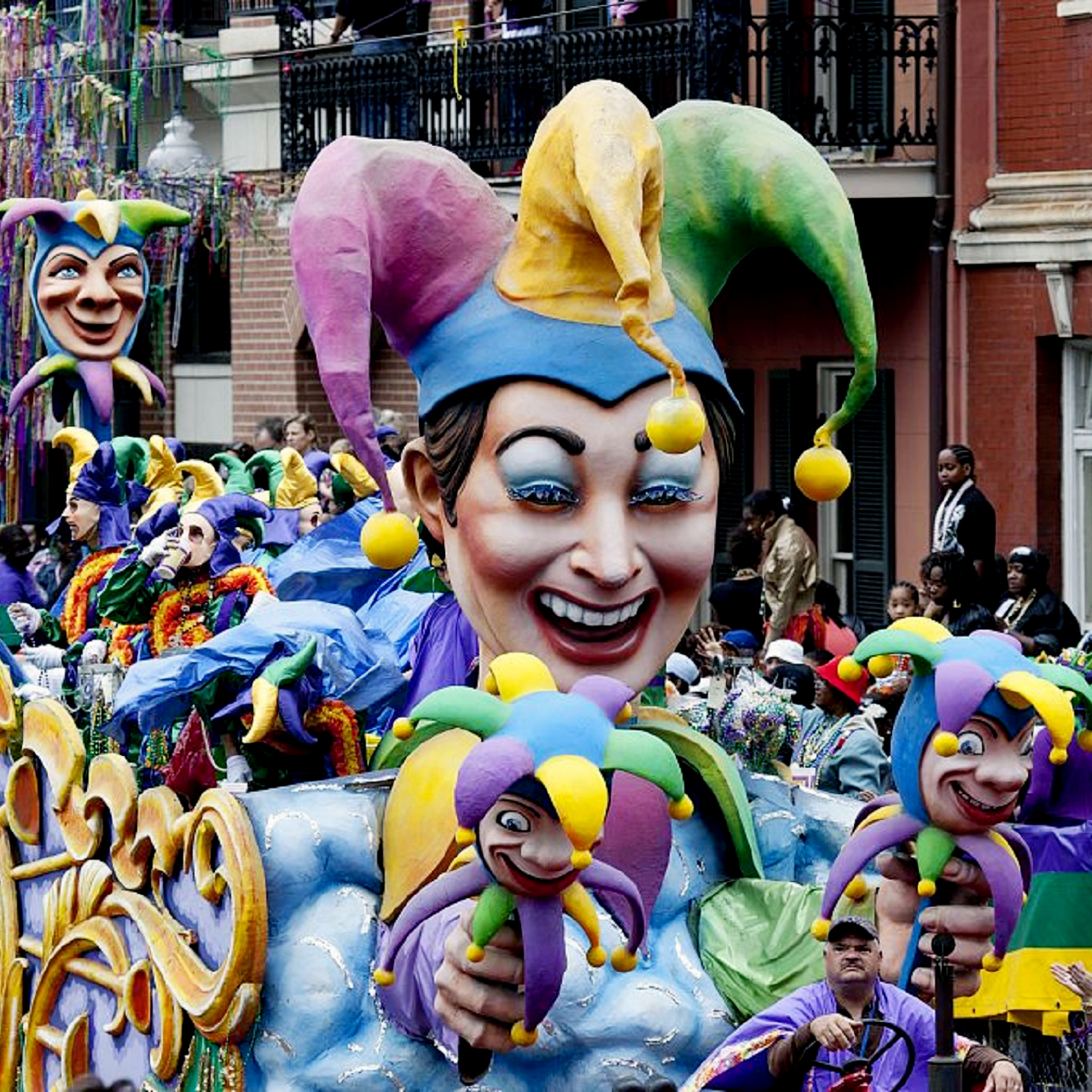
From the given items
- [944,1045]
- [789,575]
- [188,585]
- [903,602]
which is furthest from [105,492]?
[944,1045]

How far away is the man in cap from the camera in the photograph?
628 cm

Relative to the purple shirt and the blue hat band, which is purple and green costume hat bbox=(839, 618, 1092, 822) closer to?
the blue hat band

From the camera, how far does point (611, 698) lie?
21.1ft

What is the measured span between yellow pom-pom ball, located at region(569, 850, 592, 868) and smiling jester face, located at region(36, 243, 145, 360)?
22.5 ft

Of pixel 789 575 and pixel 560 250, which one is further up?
pixel 560 250

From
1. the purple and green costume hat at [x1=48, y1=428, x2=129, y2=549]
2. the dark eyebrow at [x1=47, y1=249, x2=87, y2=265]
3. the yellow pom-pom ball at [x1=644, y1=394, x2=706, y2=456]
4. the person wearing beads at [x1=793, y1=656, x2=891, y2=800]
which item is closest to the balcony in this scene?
the dark eyebrow at [x1=47, y1=249, x2=87, y2=265]

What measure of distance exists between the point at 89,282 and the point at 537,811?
6829 millimetres

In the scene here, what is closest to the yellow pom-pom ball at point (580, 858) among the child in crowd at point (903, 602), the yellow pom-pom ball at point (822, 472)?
the yellow pom-pom ball at point (822, 472)

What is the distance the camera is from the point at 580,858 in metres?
6.00

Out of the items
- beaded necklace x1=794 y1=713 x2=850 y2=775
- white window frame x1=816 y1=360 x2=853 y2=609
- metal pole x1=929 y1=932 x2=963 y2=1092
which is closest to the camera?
metal pole x1=929 y1=932 x2=963 y2=1092

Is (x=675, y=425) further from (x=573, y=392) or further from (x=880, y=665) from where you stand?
(x=880, y=665)

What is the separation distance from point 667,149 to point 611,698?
1527 millimetres

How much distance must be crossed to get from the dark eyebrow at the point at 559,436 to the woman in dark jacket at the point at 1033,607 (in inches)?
192

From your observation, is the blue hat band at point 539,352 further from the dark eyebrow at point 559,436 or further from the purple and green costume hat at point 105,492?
the purple and green costume hat at point 105,492
